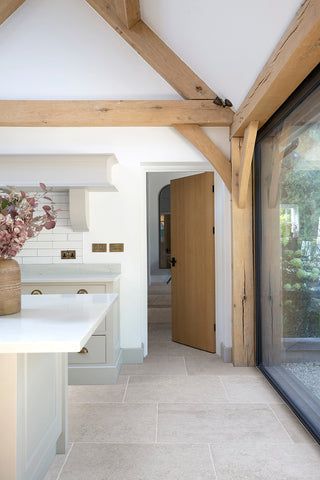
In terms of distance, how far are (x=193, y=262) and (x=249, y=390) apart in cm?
157

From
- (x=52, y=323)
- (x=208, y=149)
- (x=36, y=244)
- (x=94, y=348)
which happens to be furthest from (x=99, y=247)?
(x=52, y=323)

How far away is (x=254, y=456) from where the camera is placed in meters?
1.97

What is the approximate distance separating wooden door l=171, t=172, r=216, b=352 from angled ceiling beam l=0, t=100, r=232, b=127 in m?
0.69

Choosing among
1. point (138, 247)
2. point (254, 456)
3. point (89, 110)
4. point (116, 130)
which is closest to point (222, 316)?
point (138, 247)

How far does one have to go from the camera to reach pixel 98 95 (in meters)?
3.48

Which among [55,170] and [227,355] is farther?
[227,355]

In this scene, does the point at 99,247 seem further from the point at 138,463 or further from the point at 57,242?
the point at 138,463

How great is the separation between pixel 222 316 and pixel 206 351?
47cm

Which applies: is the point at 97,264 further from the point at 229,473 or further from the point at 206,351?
the point at 229,473

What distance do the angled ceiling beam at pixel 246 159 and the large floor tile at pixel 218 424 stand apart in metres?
1.74

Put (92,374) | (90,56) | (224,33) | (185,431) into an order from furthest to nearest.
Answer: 1. (90,56)
2. (92,374)
3. (224,33)
4. (185,431)

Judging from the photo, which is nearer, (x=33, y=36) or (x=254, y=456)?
(x=254, y=456)

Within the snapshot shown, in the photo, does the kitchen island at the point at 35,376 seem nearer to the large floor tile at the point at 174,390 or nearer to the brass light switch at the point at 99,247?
the large floor tile at the point at 174,390

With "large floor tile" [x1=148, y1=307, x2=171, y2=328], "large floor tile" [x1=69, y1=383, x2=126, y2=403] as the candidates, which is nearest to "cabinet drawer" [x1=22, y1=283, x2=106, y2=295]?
"large floor tile" [x1=69, y1=383, x2=126, y2=403]
